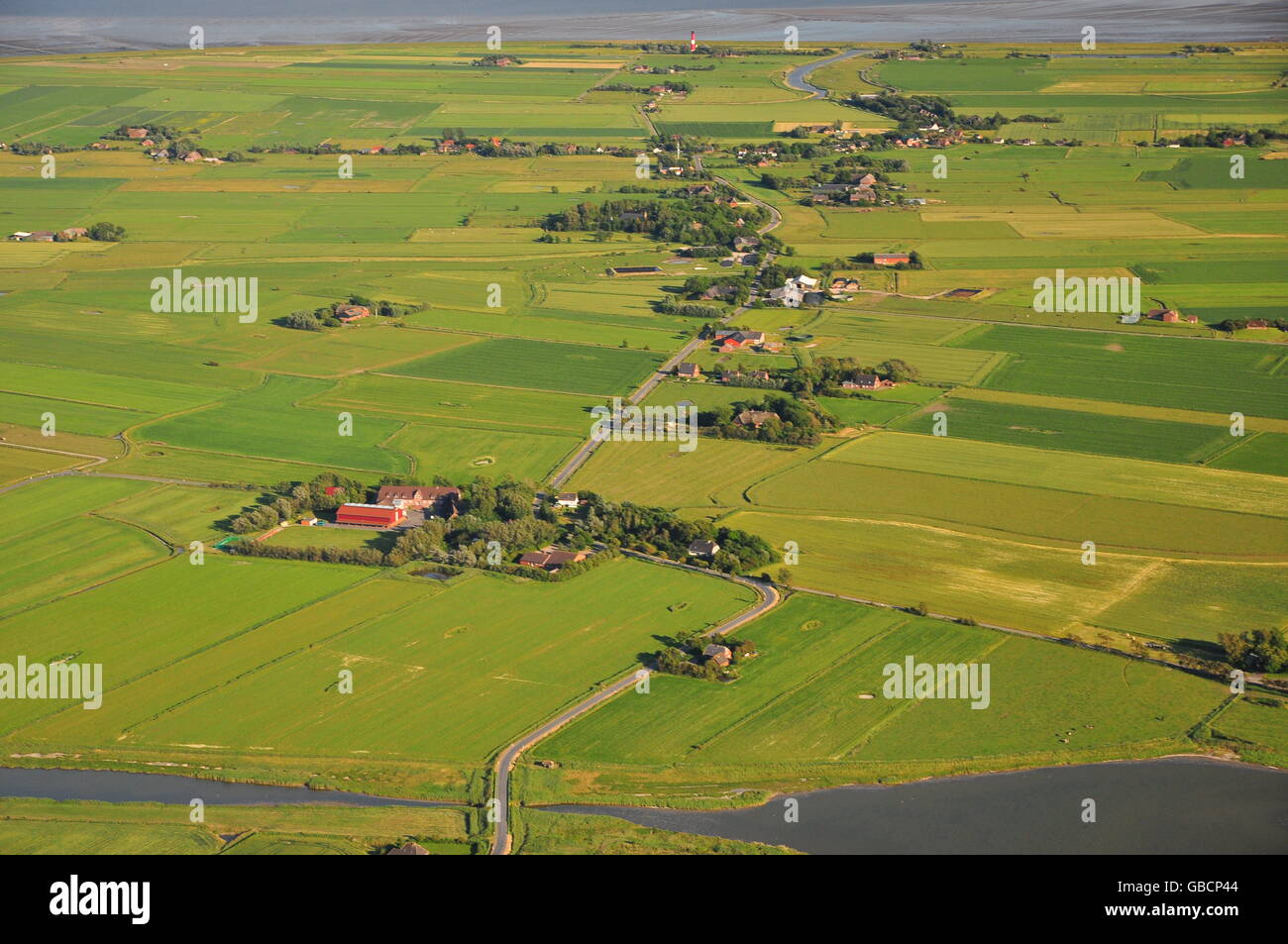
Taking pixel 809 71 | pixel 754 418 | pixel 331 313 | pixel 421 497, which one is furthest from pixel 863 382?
pixel 809 71

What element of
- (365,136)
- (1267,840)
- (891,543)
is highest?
(365,136)

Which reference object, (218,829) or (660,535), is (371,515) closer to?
(660,535)

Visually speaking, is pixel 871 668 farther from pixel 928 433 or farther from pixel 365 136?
pixel 365 136

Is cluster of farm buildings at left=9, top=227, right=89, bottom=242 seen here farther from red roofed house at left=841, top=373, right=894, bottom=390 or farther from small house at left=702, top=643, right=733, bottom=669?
small house at left=702, top=643, right=733, bottom=669

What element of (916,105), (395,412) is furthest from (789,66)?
(395,412)

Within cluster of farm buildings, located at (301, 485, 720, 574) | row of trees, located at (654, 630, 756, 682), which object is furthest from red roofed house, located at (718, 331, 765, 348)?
row of trees, located at (654, 630, 756, 682)

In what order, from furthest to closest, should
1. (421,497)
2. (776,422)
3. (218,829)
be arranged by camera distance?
(776,422), (421,497), (218,829)
